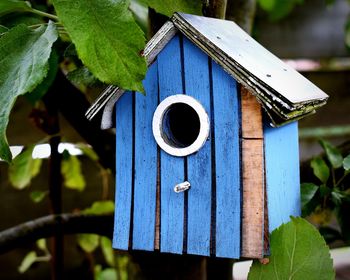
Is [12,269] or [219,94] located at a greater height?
[219,94]

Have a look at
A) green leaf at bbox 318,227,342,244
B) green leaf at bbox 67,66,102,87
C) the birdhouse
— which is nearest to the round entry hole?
the birdhouse

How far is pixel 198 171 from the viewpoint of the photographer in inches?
26.7

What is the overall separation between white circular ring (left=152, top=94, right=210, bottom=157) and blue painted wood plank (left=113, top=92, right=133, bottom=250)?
1.9 inches

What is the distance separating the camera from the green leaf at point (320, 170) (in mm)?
846

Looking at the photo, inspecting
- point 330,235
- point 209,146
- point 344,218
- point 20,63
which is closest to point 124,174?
point 209,146

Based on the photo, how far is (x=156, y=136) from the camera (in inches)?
27.3

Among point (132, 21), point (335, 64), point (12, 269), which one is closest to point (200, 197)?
point (132, 21)

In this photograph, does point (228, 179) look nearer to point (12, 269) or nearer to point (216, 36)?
point (216, 36)

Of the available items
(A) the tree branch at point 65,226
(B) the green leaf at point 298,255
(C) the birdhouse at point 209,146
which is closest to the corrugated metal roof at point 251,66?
(C) the birdhouse at point 209,146

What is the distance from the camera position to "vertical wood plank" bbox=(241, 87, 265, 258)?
0.65 m

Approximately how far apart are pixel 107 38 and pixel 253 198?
278 mm

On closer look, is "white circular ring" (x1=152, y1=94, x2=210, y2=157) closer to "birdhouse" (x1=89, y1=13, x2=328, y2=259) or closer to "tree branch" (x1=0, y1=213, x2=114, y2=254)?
"birdhouse" (x1=89, y1=13, x2=328, y2=259)

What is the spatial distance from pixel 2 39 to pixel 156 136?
235 mm

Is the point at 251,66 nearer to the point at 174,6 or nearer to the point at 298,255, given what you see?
the point at 174,6
